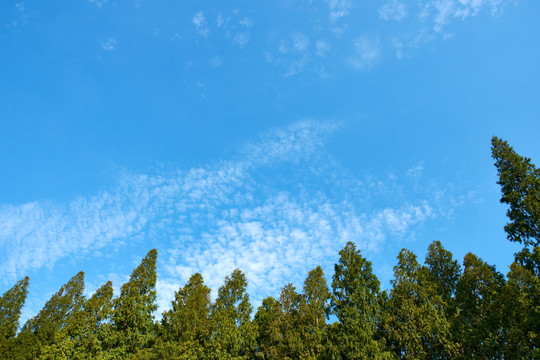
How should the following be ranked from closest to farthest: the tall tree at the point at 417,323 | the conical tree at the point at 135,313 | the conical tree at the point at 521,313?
the conical tree at the point at 521,313 → the tall tree at the point at 417,323 → the conical tree at the point at 135,313

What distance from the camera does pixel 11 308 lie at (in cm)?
4047

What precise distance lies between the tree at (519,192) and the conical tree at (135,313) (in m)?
32.4

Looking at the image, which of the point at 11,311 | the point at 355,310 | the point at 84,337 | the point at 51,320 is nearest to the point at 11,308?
the point at 11,311

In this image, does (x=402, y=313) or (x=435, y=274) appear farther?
(x=435, y=274)

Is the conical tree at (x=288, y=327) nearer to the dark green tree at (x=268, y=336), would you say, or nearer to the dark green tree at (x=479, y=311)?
the dark green tree at (x=268, y=336)

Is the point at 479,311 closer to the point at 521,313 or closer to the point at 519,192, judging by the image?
the point at 521,313

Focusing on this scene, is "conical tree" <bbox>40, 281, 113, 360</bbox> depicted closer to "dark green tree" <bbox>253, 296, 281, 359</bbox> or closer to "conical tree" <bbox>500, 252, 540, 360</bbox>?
"dark green tree" <bbox>253, 296, 281, 359</bbox>

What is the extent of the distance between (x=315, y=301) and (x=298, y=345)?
14.1 feet

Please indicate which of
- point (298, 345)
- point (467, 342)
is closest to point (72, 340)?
point (298, 345)

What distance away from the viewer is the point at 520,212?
65.1 ft

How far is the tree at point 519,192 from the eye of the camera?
19141mm

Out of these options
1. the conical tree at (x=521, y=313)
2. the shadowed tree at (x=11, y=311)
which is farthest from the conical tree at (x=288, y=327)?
the shadowed tree at (x=11, y=311)

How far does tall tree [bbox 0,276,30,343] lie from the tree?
56.2 metres

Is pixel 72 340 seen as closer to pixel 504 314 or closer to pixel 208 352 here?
pixel 208 352
